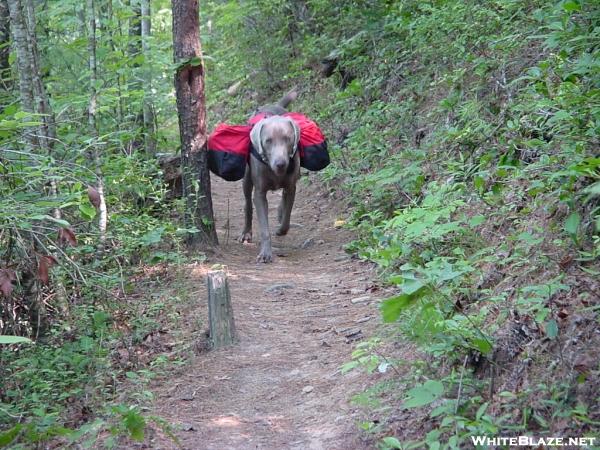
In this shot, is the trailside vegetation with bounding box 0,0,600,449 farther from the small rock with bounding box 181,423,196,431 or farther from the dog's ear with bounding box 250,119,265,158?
the dog's ear with bounding box 250,119,265,158

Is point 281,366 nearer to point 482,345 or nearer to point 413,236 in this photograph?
point 413,236

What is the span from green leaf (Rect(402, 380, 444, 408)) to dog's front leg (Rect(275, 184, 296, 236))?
17.8 feet

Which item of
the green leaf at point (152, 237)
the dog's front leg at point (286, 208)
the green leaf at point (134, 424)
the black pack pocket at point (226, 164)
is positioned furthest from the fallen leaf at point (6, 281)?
the dog's front leg at point (286, 208)

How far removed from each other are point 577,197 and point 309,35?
12138 millimetres

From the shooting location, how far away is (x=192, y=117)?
778 centimetres

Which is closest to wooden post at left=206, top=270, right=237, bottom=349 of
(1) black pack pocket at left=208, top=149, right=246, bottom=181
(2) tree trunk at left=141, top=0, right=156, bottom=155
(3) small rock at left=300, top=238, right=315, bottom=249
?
(1) black pack pocket at left=208, top=149, right=246, bottom=181

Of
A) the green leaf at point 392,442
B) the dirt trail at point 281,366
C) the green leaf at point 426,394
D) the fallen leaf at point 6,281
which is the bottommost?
the dirt trail at point 281,366

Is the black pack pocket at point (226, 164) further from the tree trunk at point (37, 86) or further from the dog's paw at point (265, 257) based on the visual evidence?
the tree trunk at point (37, 86)

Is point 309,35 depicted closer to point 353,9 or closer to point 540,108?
point 353,9

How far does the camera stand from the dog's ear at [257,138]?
8.41 meters

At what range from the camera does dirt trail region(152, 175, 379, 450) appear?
4371mm

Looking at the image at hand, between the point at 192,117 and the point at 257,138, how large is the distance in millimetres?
937

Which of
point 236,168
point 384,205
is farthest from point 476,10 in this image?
point 236,168

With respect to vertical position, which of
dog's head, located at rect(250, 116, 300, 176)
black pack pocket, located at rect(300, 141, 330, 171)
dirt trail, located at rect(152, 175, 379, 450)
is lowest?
dirt trail, located at rect(152, 175, 379, 450)
